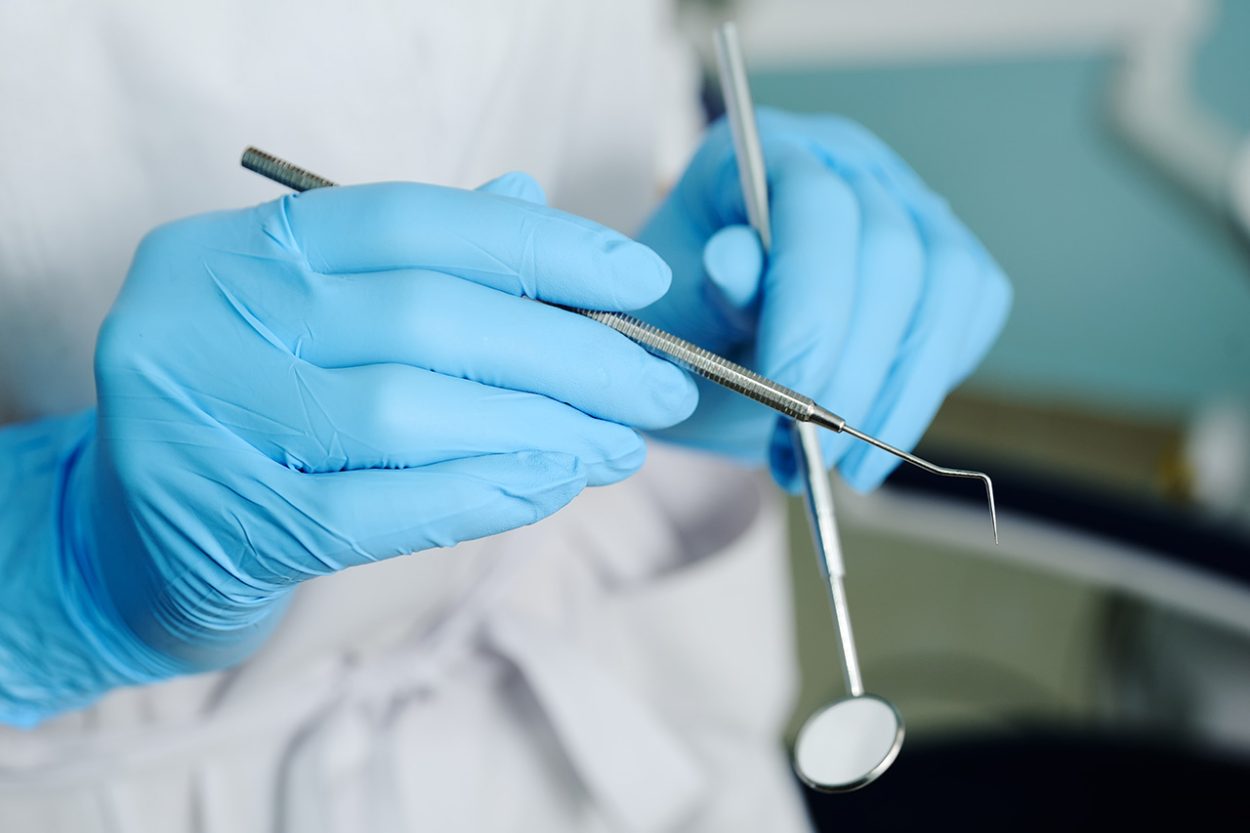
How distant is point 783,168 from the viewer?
2.17 feet

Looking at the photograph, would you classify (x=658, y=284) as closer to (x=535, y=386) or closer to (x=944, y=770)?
(x=535, y=386)

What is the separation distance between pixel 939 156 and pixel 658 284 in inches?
64.5

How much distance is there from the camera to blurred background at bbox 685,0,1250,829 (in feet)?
2.96

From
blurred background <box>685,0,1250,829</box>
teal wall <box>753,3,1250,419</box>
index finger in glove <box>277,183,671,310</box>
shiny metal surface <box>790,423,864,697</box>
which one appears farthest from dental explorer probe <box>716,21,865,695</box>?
teal wall <box>753,3,1250,419</box>

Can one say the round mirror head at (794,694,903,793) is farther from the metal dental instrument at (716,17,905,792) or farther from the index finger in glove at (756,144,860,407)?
the index finger in glove at (756,144,860,407)

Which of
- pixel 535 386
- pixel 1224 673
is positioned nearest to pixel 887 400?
pixel 535 386

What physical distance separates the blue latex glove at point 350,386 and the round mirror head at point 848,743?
16cm

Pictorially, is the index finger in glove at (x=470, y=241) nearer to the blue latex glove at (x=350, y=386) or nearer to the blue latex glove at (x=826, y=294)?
the blue latex glove at (x=350, y=386)

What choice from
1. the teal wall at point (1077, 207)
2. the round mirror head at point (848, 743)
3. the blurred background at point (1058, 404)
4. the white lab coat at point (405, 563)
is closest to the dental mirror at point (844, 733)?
the round mirror head at point (848, 743)

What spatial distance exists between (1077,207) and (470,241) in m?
1.79

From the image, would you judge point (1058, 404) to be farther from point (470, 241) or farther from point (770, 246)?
point (470, 241)

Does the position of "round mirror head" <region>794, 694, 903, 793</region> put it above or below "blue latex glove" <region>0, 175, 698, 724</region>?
below

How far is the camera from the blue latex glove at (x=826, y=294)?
59 cm

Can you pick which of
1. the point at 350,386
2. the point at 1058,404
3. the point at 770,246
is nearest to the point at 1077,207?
the point at 1058,404
